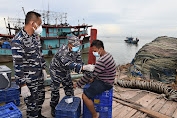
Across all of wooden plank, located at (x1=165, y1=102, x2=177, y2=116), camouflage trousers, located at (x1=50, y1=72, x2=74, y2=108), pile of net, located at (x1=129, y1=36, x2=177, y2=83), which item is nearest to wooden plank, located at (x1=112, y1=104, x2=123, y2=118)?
wooden plank, located at (x1=165, y1=102, x2=177, y2=116)

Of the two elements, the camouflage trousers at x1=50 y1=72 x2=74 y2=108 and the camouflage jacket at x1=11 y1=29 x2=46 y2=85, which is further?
the camouflage trousers at x1=50 y1=72 x2=74 y2=108

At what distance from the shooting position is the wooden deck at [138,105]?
3.54m

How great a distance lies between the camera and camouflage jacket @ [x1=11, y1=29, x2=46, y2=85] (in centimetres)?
241

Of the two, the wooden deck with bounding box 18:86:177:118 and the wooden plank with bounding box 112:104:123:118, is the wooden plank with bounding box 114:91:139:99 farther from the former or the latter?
the wooden plank with bounding box 112:104:123:118

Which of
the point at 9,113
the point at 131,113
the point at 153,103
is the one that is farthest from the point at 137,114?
the point at 9,113

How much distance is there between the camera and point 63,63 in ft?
10.0

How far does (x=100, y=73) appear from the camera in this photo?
2.79m

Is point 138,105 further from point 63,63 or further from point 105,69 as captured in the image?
point 63,63

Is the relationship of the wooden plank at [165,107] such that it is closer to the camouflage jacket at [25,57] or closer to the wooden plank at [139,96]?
the wooden plank at [139,96]

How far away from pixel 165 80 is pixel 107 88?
6184mm

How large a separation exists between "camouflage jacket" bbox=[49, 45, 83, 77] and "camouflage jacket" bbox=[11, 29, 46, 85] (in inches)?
16.2

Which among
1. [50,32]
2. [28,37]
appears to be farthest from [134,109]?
[50,32]

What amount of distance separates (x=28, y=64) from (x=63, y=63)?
76cm

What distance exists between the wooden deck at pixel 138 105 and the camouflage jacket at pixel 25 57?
4.65 feet
